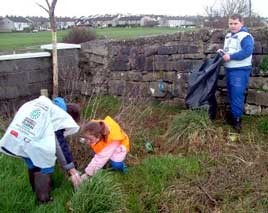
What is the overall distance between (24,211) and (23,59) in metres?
4.32

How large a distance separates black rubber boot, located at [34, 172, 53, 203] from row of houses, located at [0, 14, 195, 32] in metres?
25.1

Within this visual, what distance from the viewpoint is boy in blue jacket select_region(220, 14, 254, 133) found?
5730 millimetres

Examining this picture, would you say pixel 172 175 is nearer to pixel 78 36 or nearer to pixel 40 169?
pixel 40 169

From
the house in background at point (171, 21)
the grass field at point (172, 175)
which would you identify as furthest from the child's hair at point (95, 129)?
the house in background at point (171, 21)

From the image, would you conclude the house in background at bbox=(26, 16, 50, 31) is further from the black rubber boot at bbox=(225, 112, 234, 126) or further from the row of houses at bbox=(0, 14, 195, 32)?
the black rubber boot at bbox=(225, 112, 234, 126)

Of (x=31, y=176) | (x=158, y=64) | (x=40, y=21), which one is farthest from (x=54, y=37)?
(x=40, y=21)

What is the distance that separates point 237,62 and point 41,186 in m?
3.49

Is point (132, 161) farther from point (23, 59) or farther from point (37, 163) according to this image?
point (23, 59)

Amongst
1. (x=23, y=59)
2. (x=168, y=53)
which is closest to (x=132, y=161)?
(x=168, y=53)

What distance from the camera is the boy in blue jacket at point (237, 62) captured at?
18.8 feet

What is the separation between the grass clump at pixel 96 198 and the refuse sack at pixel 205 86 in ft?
9.11

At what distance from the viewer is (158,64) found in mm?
→ 7391

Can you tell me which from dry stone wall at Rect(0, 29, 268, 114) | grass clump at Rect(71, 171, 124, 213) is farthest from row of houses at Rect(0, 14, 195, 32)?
grass clump at Rect(71, 171, 124, 213)

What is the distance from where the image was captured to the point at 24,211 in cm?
355
